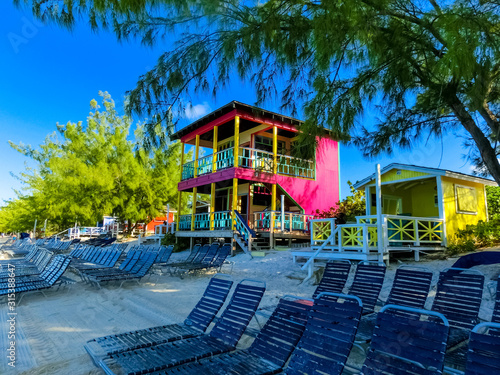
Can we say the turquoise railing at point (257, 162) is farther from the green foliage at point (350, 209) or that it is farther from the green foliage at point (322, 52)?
the green foliage at point (322, 52)

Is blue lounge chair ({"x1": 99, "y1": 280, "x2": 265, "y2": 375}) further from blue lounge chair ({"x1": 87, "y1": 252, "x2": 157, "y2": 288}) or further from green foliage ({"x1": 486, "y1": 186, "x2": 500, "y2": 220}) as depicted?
green foliage ({"x1": 486, "y1": 186, "x2": 500, "y2": 220})

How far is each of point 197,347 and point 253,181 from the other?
13.3 metres

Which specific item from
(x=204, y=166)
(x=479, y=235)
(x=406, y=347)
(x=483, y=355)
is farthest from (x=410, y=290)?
(x=204, y=166)

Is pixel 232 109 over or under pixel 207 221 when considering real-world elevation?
over

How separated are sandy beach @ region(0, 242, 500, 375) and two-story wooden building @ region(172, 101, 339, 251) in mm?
4835

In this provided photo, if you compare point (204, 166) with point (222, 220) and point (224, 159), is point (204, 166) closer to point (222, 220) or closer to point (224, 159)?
point (224, 159)

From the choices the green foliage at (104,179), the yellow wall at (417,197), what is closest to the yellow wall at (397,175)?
the yellow wall at (417,197)

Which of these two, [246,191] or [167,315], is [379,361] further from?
[246,191]

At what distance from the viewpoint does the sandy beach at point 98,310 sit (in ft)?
13.0

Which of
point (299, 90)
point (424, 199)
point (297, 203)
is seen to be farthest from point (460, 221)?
point (299, 90)

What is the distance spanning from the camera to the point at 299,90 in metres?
6.62

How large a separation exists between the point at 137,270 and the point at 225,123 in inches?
424

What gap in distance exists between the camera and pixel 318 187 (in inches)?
713

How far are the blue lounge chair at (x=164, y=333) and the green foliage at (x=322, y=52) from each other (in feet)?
9.60
